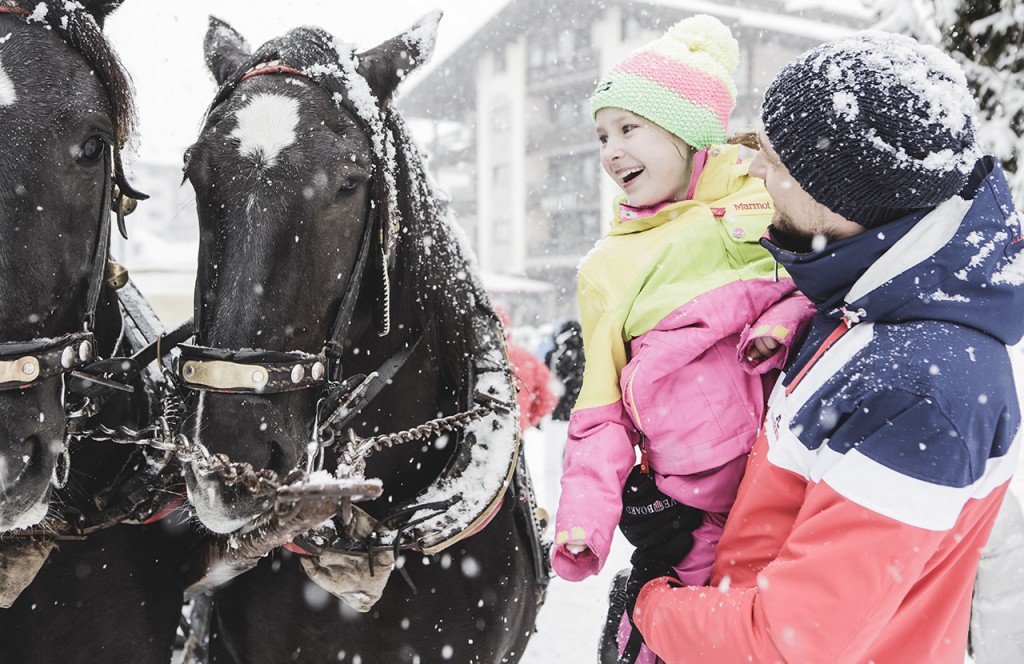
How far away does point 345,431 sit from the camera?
1991 millimetres

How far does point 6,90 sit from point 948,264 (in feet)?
5.78

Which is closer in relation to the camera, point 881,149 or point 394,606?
point 881,149

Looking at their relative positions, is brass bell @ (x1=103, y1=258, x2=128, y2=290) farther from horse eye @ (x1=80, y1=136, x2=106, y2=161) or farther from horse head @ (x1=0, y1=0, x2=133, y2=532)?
horse eye @ (x1=80, y1=136, x2=106, y2=161)

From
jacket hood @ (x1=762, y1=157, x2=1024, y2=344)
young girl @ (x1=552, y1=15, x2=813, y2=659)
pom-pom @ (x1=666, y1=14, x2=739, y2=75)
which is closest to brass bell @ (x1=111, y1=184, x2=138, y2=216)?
young girl @ (x1=552, y1=15, x2=813, y2=659)

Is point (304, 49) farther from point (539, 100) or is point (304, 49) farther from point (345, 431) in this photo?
point (539, 100)

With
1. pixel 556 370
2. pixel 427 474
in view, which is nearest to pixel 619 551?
pixel 556 370

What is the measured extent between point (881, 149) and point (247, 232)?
1145 millimetres

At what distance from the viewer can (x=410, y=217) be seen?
2049 millimetres

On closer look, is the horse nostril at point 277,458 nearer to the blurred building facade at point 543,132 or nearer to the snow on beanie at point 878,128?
the snow on beanie at point 878,128

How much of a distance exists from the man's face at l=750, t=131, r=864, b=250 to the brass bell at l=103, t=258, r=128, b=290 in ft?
4.94

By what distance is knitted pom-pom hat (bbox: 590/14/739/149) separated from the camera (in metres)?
2.03

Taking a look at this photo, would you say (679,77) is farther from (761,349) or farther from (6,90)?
(6,90)

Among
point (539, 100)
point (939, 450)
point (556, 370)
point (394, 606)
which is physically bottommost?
point (539, 100)

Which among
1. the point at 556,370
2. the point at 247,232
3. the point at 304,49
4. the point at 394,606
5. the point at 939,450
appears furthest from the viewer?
the point at 556,370
